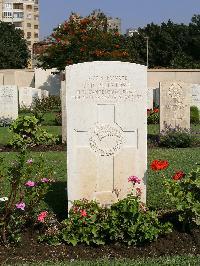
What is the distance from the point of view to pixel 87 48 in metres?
38.6

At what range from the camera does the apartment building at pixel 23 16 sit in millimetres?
113812

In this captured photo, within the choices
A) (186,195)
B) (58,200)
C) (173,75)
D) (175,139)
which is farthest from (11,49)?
(186,195)

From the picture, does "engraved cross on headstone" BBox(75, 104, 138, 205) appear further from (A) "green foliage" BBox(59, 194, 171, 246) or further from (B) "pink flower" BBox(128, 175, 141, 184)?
(A) "green foliage" BBox(59, 194, 171, 246)

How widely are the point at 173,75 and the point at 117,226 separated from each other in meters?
34.2

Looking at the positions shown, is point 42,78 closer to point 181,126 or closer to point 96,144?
point 181,126

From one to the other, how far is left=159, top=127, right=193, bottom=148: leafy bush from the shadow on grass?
5.56 metres

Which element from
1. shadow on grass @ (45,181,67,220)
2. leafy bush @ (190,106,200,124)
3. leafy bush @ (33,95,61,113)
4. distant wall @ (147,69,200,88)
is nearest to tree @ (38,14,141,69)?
distant wall @ (147,69,200,88)

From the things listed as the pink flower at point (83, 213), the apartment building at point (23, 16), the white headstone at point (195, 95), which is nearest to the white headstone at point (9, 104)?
the white headstone at point (195, 95)

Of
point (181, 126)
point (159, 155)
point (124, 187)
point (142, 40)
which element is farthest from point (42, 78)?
point (124, 187)

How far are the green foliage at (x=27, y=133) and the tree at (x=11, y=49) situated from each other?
45.6 metres

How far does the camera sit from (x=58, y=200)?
798 cm

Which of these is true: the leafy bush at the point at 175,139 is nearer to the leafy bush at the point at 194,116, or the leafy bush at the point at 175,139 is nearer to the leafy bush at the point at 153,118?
the leafy bush at the point at 153,118

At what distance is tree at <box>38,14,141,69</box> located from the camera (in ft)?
126

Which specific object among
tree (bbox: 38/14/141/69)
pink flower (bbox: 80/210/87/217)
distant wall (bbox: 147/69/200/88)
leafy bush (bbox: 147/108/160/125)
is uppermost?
tree (bbox: 38/14/141/69)
